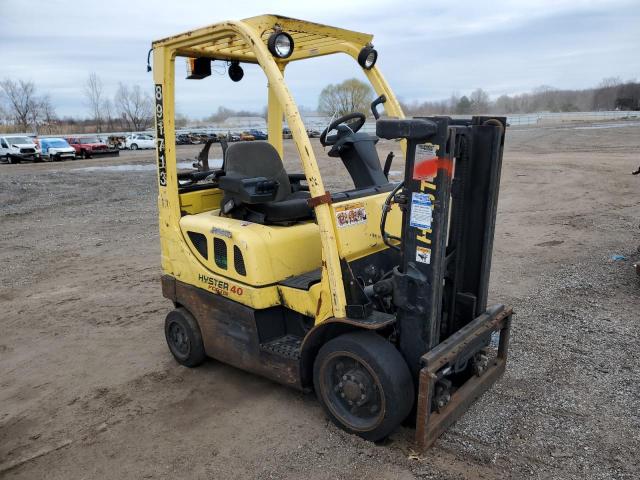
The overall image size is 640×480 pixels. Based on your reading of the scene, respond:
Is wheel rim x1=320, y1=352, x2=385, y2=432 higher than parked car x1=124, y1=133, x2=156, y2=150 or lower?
higher

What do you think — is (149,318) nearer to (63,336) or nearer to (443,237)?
(63,336)

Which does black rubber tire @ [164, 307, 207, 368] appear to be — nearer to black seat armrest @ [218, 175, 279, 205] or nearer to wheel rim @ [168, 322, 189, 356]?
wheel rim @ [168, 322, 189, 356]

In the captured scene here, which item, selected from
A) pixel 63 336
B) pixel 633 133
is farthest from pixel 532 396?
pixel 633 133

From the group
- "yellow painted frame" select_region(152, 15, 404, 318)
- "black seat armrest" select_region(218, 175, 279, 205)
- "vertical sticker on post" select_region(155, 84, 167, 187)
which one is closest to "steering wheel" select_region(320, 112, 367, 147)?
"yellow painted frame" select_region(152, 15, 404, 318)

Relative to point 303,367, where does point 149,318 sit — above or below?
below

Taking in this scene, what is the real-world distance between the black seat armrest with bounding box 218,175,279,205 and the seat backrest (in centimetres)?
27

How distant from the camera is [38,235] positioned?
35.9 feet

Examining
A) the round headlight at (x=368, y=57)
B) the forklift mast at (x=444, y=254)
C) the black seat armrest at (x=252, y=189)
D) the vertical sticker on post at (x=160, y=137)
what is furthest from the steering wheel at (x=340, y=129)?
the vertical sticker on post at (x=160, y=137)

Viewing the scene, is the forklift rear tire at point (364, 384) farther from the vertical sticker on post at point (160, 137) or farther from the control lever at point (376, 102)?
the vertical sticker on post at point (160, 137)

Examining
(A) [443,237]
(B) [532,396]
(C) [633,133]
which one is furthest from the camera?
(C) [633,133]

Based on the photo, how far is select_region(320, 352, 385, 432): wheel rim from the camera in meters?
3.38

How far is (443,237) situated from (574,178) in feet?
48.7

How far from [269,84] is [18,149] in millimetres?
31043

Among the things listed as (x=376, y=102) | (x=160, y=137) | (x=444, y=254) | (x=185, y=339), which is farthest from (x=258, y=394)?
(x=376, y=102)
